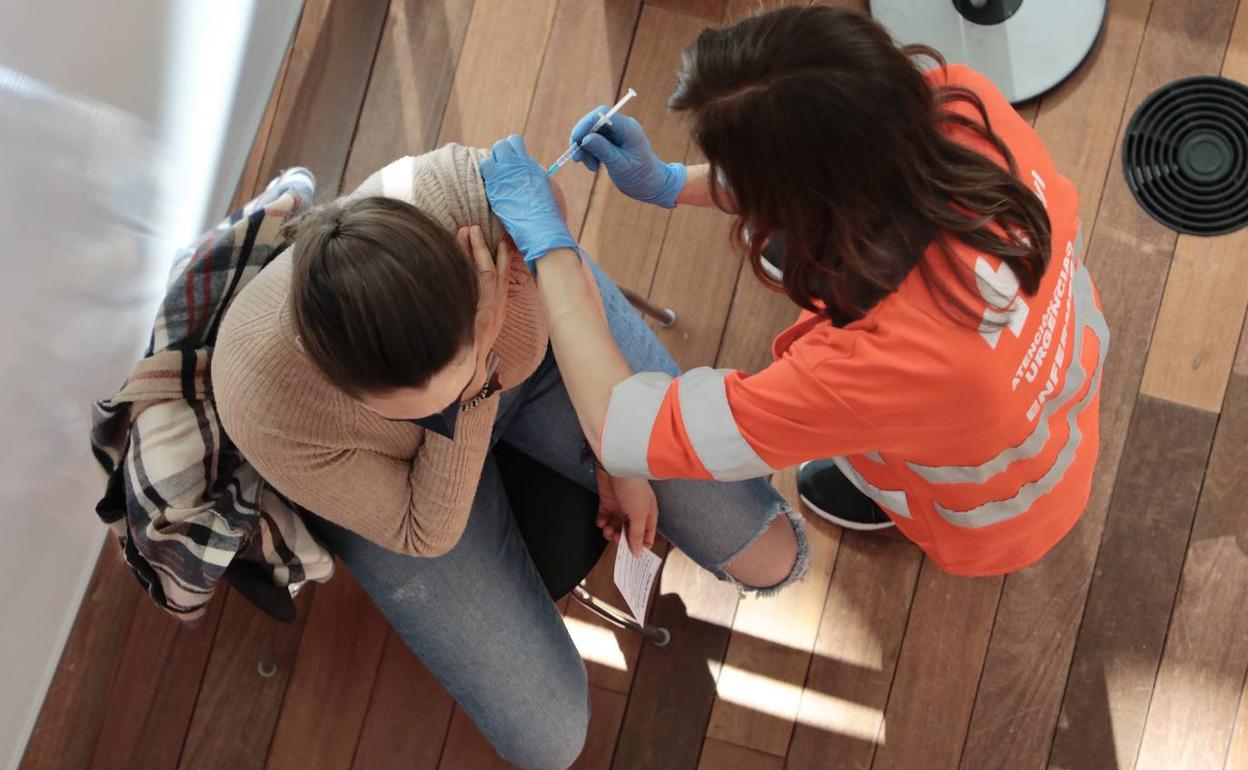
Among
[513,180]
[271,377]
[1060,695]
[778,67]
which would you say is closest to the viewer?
[778,67]

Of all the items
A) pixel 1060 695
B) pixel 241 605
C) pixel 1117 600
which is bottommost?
pixel 241 605

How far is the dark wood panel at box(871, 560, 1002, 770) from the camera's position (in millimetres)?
1733

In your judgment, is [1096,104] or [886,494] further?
[1096,104]

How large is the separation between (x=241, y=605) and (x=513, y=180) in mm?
1007

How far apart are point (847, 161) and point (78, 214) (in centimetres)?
102

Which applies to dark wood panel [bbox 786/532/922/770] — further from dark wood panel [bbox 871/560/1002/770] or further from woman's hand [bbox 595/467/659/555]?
woman's hand [bbox 595/467/659/555]

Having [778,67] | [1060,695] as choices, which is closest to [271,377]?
[778,67]

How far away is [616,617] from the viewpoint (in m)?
1.71

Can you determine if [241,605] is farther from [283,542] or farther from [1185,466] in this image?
[1185,466]

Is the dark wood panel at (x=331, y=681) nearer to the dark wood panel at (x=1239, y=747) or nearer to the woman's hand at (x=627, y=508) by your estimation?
the woman's hand at (x=627, y=508)

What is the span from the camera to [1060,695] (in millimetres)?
1740

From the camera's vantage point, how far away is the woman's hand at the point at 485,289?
1117mm

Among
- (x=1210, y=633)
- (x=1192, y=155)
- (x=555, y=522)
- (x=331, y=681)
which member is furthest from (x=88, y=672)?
(x=1192, y=155)

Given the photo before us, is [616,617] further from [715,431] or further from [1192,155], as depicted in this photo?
[1192,155]
